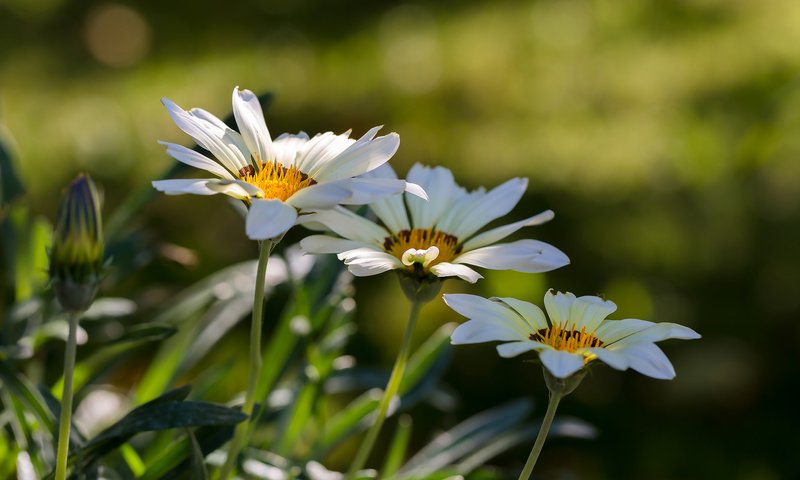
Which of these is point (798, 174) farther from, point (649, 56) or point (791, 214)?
point (649, 56)

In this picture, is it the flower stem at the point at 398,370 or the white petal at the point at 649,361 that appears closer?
the white petal at the point at 649,361

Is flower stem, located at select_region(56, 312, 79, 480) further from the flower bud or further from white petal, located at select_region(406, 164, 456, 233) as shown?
white petal, located at select_region(406, 164, 456, 233)

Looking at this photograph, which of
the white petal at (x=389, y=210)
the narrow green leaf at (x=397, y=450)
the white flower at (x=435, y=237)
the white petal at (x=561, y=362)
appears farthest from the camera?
the narrow green leaf at (x=397, y=450)

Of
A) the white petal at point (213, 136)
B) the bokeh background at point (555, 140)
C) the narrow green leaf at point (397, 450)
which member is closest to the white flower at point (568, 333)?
the white petal at point (213, 136)

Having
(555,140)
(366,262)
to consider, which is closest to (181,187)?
(366,262)

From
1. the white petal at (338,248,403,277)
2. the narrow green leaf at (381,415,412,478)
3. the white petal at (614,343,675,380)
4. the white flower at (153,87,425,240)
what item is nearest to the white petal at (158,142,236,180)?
the white flower at (153,87,425,240)

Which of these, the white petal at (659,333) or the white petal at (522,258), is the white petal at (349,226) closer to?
the white petal at (522,258)

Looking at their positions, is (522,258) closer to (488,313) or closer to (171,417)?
(488,313)

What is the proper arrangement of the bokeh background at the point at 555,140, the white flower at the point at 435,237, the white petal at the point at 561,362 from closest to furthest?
the white petal at the point at 561,362 < the white flower at the point at 435,237 < the bokeh background at the point at 555,140

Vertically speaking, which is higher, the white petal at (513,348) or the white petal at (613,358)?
the white petal at (613,358)
